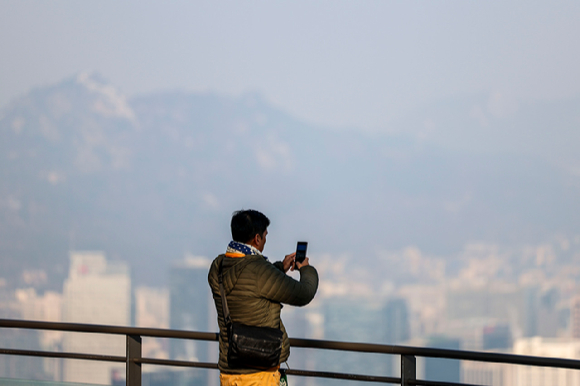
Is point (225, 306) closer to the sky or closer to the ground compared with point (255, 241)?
closer to the ground

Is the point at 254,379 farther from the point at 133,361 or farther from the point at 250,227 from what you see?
the point at 133,361

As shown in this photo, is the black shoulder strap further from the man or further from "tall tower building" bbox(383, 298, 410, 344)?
"tall tower building" bbox(383, 298, 410, 344)

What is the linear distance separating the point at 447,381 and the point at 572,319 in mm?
51289

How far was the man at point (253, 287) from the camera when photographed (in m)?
3.10

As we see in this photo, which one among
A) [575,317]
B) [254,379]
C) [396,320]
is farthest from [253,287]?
[396,320]

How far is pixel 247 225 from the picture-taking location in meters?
3.16

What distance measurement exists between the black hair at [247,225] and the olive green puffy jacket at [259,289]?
0.09 metres

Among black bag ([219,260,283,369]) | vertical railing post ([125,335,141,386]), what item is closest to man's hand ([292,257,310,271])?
black bag ([219,260,283,369])

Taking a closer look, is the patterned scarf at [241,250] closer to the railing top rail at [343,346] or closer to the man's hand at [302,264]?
the man's hand at [302,264]

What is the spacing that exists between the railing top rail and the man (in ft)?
1.66

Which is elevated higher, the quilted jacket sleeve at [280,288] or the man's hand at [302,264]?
the man's hand at [302,264]

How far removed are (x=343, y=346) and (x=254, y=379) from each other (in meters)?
0.65

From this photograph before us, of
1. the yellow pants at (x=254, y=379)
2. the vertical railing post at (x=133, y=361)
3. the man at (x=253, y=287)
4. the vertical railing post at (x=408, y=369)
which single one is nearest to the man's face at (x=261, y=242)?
the man at (x=253, y=287)

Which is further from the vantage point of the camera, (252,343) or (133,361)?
(133,361)
